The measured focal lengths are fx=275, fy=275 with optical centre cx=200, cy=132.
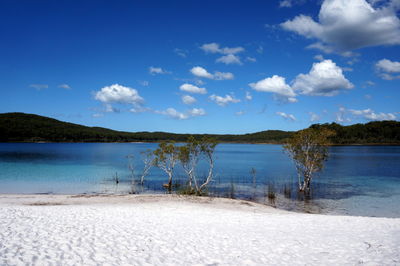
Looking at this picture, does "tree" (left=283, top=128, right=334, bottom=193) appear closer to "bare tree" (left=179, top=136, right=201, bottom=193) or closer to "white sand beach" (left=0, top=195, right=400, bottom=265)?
"bare tree" (left=179, top=136, right=201, bottom=193)

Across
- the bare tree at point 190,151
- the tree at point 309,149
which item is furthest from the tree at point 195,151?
the tree at point 309,149

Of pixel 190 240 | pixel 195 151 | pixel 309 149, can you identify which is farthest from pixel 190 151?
pixel 190 240

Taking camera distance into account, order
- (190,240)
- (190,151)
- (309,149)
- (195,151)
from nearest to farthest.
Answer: (190,240) → (195,151) → (190,151) → (309,149)

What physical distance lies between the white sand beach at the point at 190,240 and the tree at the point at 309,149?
15030 millimetres

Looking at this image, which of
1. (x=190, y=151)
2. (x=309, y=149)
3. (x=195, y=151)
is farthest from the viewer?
(x=309, y=149)

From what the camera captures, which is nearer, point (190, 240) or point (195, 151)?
point (190, 240)

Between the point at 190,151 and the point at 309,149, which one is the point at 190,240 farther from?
the point at 309,149

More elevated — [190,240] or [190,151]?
[190,151]

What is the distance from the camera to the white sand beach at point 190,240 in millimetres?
7520

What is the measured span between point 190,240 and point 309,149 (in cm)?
2392

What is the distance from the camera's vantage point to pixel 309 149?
30062mm

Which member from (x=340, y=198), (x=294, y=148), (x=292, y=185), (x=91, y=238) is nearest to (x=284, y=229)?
(x=91, y=238)

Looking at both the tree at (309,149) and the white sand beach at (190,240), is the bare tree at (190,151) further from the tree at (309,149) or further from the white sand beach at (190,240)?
the white sand beach at (190,240)

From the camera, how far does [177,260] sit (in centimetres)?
758
